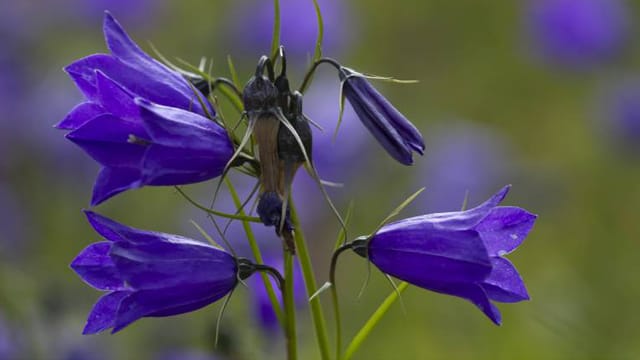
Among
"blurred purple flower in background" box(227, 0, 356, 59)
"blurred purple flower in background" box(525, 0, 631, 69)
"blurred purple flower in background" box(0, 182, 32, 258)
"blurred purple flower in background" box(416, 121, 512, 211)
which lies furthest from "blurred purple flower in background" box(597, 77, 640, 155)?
"blurred purple flower in background" box(0, 182, 32, 258)

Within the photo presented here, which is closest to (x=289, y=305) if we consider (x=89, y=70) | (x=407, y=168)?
(x=89, y=70)

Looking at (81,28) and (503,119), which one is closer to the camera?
(503,119)

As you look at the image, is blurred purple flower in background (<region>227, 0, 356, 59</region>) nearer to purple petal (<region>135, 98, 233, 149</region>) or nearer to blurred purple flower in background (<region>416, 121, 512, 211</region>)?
blurred purple flower in background (<region>416, 121, 512, 211</region>)

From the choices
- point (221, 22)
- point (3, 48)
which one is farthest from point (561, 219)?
point (3, 48)

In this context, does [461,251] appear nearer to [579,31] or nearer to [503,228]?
[503,228]

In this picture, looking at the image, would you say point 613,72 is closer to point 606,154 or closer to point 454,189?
point 606,154

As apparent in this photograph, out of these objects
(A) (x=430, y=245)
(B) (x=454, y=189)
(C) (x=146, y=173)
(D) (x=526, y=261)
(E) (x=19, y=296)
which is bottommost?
(D) (x=526, y=261)
